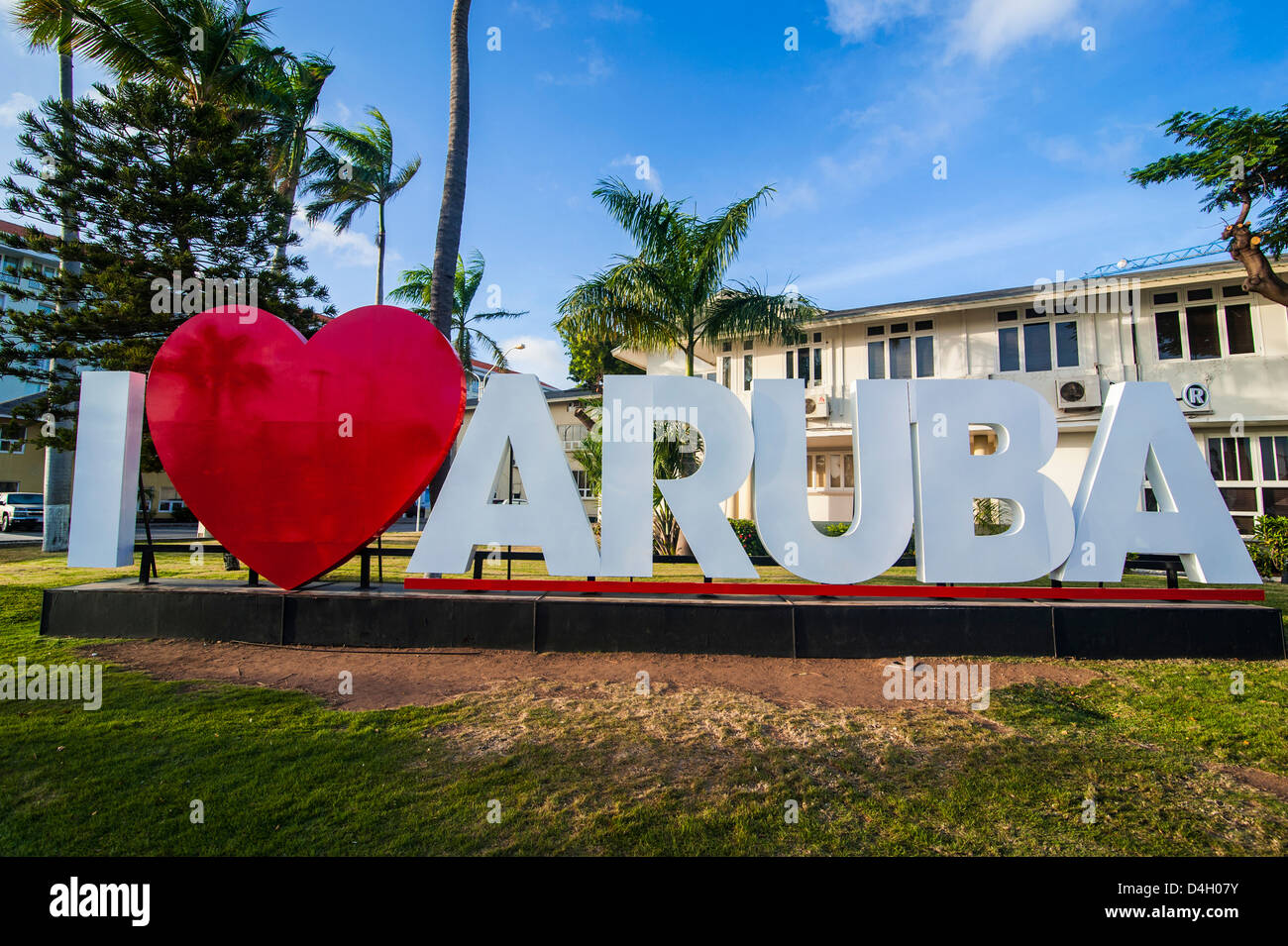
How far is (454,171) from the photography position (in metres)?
10.8

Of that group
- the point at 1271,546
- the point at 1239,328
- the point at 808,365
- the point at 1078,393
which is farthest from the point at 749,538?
the point at 1239,328

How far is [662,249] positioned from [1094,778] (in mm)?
13170

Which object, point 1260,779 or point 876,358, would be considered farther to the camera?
point 876,358

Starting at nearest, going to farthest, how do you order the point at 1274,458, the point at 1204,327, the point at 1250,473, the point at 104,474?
1. the point at 104,474
2. the point at 1274,458
3. the point at 1250,473
4. the point at 1204,327

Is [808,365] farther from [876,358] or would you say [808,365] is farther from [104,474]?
[104,474]

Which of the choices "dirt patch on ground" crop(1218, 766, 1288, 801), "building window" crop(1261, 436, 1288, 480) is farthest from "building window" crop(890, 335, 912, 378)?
"dirt patch on ground" crop(1218, 766, 1288, 801)

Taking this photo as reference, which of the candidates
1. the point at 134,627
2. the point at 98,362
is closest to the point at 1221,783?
the point at 134,627

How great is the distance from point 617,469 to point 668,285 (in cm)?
865

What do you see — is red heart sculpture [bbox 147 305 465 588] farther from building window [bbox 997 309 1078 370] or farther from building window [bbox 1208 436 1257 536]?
building window [bbox 1208 436 1257 536]

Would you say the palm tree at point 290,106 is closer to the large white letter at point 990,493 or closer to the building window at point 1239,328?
the large white letter at point 990,493

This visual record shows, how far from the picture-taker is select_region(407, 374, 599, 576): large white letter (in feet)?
22.4

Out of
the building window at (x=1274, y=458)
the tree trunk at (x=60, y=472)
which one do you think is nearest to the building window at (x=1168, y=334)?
the building window at (x=1274, y=458)

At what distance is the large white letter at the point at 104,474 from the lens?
7078 mm
